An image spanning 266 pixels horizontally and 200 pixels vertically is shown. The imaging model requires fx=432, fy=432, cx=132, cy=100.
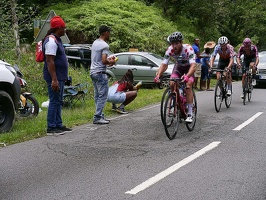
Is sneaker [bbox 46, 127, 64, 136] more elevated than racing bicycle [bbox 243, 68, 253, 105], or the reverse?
racing bicycle [bbox 243, 68, 253, 105]

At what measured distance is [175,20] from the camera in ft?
106

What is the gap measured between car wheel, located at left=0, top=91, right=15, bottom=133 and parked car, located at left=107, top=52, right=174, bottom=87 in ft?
29.9

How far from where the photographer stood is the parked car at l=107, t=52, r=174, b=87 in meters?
17.8

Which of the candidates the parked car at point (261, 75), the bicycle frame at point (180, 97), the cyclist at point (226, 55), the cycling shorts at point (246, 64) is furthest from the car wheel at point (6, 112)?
the parked car at point (261, 75)

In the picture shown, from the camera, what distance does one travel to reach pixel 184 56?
873 cm

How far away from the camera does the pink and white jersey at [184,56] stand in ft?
28.3

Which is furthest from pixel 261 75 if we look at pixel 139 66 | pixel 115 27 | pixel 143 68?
pixel 115 27

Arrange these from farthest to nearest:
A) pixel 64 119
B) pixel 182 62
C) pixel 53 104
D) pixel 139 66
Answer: pixel 139 66 < pixel 64 119 < pixel 182 62 < pixel 53 104

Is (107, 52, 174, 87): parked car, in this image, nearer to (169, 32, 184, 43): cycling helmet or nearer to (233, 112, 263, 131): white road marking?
(233, 112, 263, 131): white road marking

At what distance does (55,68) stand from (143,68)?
9.98 metres

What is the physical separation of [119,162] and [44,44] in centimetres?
302

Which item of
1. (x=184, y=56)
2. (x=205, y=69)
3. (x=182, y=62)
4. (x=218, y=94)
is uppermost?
(x=184, y=56)

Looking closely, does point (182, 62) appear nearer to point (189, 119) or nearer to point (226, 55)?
point (189, 119)

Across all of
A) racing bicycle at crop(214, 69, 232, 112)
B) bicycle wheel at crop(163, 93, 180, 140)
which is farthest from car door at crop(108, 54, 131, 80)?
bicycle wheel at crop(163, 93, 180, 140)
